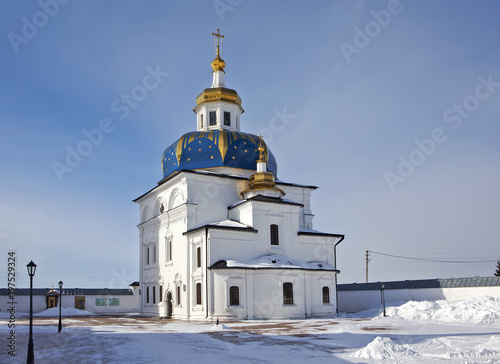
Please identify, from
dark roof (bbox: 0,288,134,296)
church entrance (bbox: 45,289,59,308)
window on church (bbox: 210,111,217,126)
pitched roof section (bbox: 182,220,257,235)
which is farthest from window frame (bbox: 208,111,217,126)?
church entrance (bbox: 45,289,59,308)

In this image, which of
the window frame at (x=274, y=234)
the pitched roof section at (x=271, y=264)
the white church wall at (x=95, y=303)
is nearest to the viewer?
the pitched roof section at (x=271, y=264)

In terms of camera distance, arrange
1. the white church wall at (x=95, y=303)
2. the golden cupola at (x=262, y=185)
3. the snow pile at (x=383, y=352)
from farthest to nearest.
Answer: the white church wall at (x=95, y=303) → the golden cupola at (x=262, y=185) → the snow pile at (x=383, y=352)

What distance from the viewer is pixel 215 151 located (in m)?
32.2

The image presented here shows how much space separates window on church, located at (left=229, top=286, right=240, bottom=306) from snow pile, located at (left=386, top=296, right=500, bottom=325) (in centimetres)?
774

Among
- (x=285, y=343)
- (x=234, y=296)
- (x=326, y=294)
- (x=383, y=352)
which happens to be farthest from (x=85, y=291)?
(x=383, y=352)

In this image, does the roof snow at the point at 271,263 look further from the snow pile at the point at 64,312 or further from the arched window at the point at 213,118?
the snow pile at the point at 64,312

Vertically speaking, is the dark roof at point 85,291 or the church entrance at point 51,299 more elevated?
the dark roof at point 85,291

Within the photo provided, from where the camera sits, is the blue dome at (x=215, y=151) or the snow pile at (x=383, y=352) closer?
the snow pile at (x=383, y=352)

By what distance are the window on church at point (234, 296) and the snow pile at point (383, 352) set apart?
14116 mm

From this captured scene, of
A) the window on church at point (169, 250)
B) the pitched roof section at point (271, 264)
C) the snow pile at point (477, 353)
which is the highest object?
the window on church at point (169, 250)

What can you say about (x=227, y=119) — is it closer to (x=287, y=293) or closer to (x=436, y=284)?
(x=287, y=293)

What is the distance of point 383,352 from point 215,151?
21.4 meters

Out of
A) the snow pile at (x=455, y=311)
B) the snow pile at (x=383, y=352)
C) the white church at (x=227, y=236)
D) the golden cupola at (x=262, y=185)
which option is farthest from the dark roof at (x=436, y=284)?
the snow pile at (x=383, y=352)

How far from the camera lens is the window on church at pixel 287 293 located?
27.1 meters
